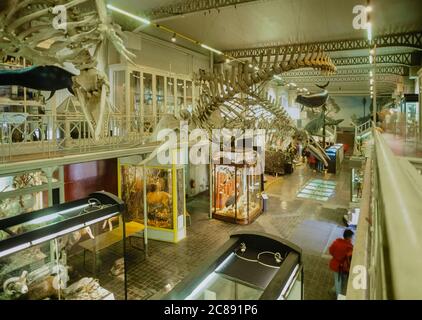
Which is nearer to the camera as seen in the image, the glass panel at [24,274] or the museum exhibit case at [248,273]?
the museum exhibit case at [248,273]

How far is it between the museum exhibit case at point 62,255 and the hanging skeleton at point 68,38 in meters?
1.46

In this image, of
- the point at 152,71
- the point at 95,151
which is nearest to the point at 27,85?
the point at 95,151

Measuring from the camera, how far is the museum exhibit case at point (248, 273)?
3200mm

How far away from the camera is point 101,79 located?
477 centimetres

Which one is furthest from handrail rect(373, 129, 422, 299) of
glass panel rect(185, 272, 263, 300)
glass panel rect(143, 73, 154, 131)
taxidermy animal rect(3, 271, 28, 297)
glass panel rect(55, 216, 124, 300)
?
glass panel rect(143, 73, 154, 131)

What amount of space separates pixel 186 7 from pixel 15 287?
9.42m

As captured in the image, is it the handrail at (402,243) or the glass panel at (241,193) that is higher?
the handrail at (402,243)

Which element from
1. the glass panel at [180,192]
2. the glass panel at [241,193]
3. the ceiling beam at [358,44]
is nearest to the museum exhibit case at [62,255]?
the glass panel at [180,192]

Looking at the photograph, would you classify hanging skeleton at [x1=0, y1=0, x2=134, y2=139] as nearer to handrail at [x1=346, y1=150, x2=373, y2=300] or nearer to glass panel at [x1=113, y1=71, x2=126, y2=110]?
handrail at [x1=346, y1=150, x2=373, y2=300]

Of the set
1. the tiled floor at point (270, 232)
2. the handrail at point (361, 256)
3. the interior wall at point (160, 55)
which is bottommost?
the tiled floor at point (270, 232)

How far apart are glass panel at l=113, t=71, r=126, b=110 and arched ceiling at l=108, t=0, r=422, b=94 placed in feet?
6.35

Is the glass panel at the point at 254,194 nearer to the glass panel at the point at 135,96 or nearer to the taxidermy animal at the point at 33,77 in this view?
the glass panel at the point at 135,96
